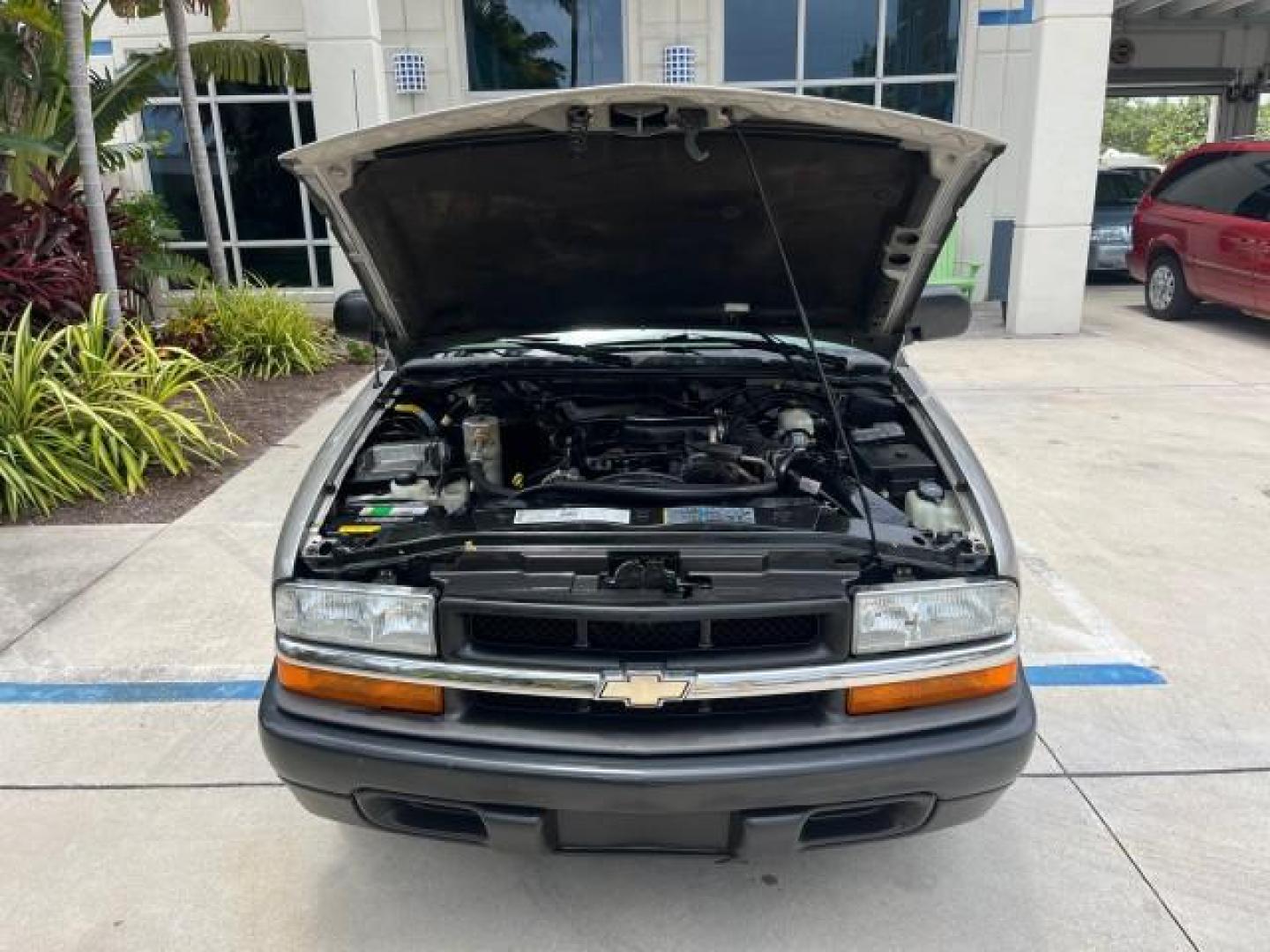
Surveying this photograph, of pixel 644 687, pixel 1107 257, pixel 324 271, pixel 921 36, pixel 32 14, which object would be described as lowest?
pixel 1107 257

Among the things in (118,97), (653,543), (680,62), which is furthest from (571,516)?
(680,62)

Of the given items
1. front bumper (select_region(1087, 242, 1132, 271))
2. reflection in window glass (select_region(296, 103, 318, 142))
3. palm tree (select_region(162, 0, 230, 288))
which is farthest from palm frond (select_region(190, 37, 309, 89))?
front bumper (select_region(1087, 242, 1132, 271))

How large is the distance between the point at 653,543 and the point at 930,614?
63 centimetres

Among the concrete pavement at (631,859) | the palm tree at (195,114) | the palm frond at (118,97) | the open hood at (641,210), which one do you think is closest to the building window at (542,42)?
the palm tree at (195,114)

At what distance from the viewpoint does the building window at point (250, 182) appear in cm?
1143

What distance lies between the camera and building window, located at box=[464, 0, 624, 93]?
37.7 feet

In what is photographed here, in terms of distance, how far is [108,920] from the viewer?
2398mm

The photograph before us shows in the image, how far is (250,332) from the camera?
870cm

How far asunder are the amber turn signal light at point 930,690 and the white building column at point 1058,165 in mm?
8950

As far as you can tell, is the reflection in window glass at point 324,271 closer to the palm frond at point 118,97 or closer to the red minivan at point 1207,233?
the palm frond at point 118,97

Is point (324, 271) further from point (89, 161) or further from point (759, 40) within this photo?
point (759, 40)

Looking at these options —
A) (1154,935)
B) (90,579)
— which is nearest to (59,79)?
(90,579)

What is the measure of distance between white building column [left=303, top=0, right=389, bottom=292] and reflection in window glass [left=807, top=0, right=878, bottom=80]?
207 inches

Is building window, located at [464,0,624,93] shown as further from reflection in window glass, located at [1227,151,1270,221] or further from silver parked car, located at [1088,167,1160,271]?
silver parked car, located at [1088,167,1160,271]
